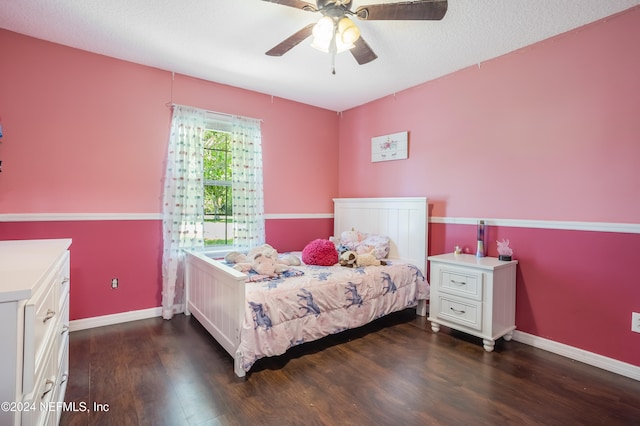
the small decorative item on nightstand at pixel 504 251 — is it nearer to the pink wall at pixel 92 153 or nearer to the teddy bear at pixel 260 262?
the teddy bear at pixel 260 262

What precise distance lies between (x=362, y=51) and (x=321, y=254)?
6.02 ft

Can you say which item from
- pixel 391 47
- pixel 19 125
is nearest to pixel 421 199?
pixel 391 47

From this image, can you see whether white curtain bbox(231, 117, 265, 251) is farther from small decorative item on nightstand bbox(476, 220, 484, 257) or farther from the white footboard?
small decorative item on nightstand bbox(476, 220, 484, 257)

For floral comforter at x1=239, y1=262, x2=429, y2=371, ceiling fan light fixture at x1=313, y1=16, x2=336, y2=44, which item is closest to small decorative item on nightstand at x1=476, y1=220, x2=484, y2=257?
floral comforter at x1=239, y1=262, x2=429, y2=371

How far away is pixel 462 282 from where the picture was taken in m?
2.68

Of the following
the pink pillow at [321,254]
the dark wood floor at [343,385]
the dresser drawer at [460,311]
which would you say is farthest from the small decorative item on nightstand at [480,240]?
the pink pillow at [321,254]

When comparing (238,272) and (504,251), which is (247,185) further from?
(504,251)

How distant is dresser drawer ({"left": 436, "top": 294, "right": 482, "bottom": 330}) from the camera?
8.45 ft

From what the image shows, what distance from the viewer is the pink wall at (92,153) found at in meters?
2.59

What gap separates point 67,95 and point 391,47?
2.92m

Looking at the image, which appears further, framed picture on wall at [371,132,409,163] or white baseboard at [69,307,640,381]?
framed picture on wall at [371,132,409,163]

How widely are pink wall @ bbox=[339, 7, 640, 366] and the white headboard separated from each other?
18 cm

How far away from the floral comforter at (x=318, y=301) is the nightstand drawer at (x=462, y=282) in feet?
1.45

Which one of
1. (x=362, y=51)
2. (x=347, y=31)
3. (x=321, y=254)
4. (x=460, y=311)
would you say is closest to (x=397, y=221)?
(x=321, y=254)
